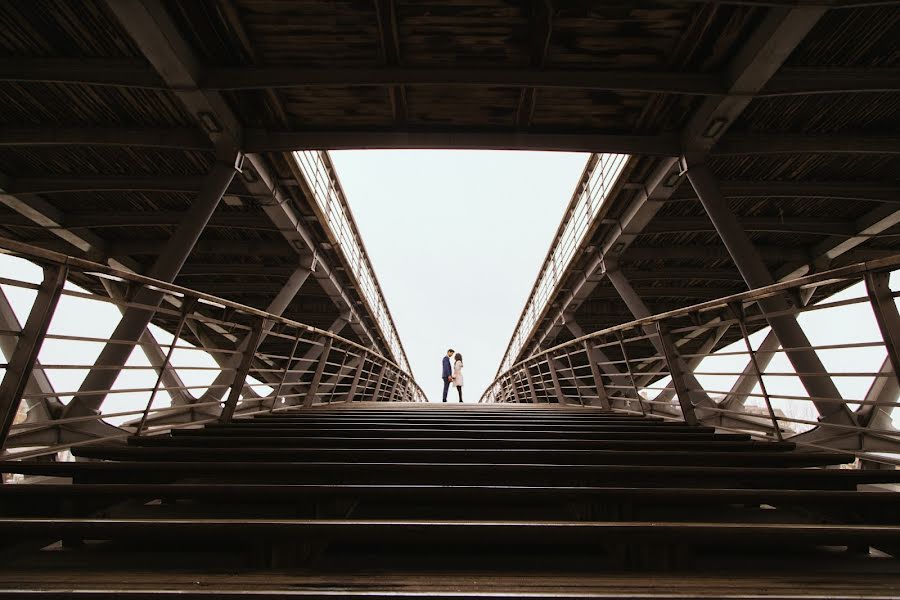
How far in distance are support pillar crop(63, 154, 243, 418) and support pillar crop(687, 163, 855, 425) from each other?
636 cm

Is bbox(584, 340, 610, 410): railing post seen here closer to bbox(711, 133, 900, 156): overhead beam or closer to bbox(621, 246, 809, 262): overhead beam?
bbox(711, 133, 900, 156): overhead beam

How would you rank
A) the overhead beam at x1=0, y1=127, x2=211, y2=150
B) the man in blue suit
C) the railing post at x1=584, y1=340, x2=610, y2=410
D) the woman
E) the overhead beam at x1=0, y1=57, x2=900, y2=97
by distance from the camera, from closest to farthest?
the overhead beam at x1=0, y1=57, x2=900, y2=97
the railing post at x1=584, y1=340, x2=610, y2=410
the overhead beam at x1=0, y1=127, x2=211, y2=150
the man in blue suit
the woman

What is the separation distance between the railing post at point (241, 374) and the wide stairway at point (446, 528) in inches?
53.1

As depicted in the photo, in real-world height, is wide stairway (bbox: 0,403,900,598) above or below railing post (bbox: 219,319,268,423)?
below

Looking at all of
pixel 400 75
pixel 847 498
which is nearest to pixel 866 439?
pixel 847 498

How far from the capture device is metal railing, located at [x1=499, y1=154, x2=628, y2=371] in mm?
8242

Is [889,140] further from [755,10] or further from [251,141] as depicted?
[251,141]

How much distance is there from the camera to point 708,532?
1.59m

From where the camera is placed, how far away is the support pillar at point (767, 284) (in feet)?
18.9

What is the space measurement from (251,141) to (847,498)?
22.4ft

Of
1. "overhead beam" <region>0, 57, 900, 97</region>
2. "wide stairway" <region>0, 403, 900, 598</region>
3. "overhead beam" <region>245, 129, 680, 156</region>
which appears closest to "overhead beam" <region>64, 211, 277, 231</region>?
"overhead beam" <region>245, 129, 680, 156</region>

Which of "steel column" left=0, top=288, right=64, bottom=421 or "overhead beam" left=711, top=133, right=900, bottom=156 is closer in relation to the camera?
"steel column" left=0, top=288, right=64, bottom=421

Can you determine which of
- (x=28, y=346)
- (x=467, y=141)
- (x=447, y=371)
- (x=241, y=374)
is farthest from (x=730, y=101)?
(x=447, y=371)

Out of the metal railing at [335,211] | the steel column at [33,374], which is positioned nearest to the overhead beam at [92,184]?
the metal railing at [335,211]
